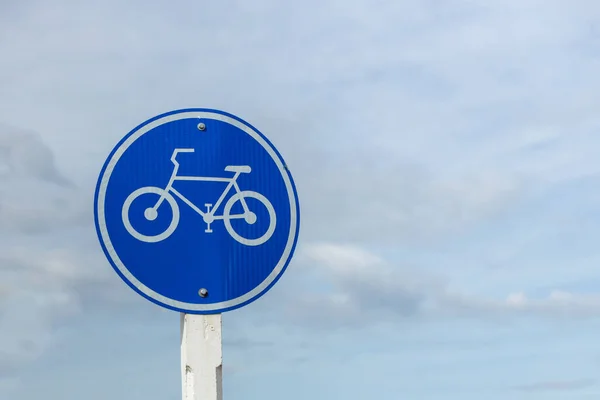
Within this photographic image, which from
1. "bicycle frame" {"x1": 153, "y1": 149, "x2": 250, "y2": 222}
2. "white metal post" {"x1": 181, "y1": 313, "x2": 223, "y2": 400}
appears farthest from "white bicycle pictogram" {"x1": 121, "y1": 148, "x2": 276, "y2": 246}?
"white metal post" {"x1": 181, "y1": 313, "x2": 223, "y2": 400}

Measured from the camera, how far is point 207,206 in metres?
4.05

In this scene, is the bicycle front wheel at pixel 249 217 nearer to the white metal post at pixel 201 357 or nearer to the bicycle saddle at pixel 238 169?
the bicycle saddle at pixel 238 169

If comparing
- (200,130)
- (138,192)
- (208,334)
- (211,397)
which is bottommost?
(211,397)

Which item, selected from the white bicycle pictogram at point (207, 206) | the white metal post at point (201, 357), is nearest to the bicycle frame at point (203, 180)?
the white bicycle pictogram at point (207, 206)

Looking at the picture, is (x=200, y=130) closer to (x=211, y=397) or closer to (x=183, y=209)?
(x=183, y=209)

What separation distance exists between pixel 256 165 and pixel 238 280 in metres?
0.50

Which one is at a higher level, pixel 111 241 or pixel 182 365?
pixel 111 241

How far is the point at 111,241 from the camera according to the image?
395 centimetres

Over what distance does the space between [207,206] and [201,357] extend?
623 millimetres

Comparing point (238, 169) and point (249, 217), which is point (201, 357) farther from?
point (238, 169)

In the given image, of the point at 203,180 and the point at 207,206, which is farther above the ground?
the point at 203,180

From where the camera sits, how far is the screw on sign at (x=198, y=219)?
396 centimetres

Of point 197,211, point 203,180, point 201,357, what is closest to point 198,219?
point 197,211

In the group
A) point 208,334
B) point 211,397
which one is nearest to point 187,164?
point 208,334
